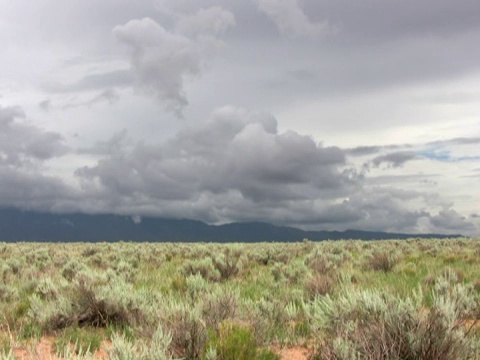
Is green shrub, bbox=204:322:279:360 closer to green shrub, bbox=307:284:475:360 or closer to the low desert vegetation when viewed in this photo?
the low desert vegetation

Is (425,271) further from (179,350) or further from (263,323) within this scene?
(179,350)

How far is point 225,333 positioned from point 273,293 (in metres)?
6.29

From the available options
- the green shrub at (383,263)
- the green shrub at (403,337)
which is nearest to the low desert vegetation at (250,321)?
the green shrub at (403,337)

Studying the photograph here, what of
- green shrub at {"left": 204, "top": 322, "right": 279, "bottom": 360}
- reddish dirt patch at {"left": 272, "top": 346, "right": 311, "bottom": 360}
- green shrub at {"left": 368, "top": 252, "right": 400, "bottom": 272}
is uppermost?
green shrub at {"left": 204, "top": 322, "right": 279, "bottom": 360}

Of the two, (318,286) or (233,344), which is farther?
(318,286)

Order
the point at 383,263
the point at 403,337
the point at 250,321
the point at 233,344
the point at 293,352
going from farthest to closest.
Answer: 1. the point at 383,263
2. the point at 250,321
3. the point at 293,352
4. the point at 233,344
5. the point at 403,337

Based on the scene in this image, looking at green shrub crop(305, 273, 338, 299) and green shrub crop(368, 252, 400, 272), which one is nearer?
green shrub crop(305, 273, 338, 299)

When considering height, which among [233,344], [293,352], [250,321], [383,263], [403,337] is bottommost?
[293,352]

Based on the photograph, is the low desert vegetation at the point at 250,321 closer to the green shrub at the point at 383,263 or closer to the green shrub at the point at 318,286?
the green shrub at the point at 318,286

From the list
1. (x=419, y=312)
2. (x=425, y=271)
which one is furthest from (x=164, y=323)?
(x=425, y=271)

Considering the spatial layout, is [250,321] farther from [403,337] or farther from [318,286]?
[318,286]

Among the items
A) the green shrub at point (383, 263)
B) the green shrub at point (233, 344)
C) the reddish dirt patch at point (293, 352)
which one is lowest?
the reddish dirt patch at point (293, 352)

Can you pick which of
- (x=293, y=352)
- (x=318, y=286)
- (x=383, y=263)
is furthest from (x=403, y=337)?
(x=383, y=263)

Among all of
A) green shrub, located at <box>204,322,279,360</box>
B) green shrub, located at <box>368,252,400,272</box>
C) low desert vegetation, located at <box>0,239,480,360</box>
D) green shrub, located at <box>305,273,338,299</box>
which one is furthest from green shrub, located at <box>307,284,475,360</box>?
green shrub, located at <box>368,252,400,272</box>
